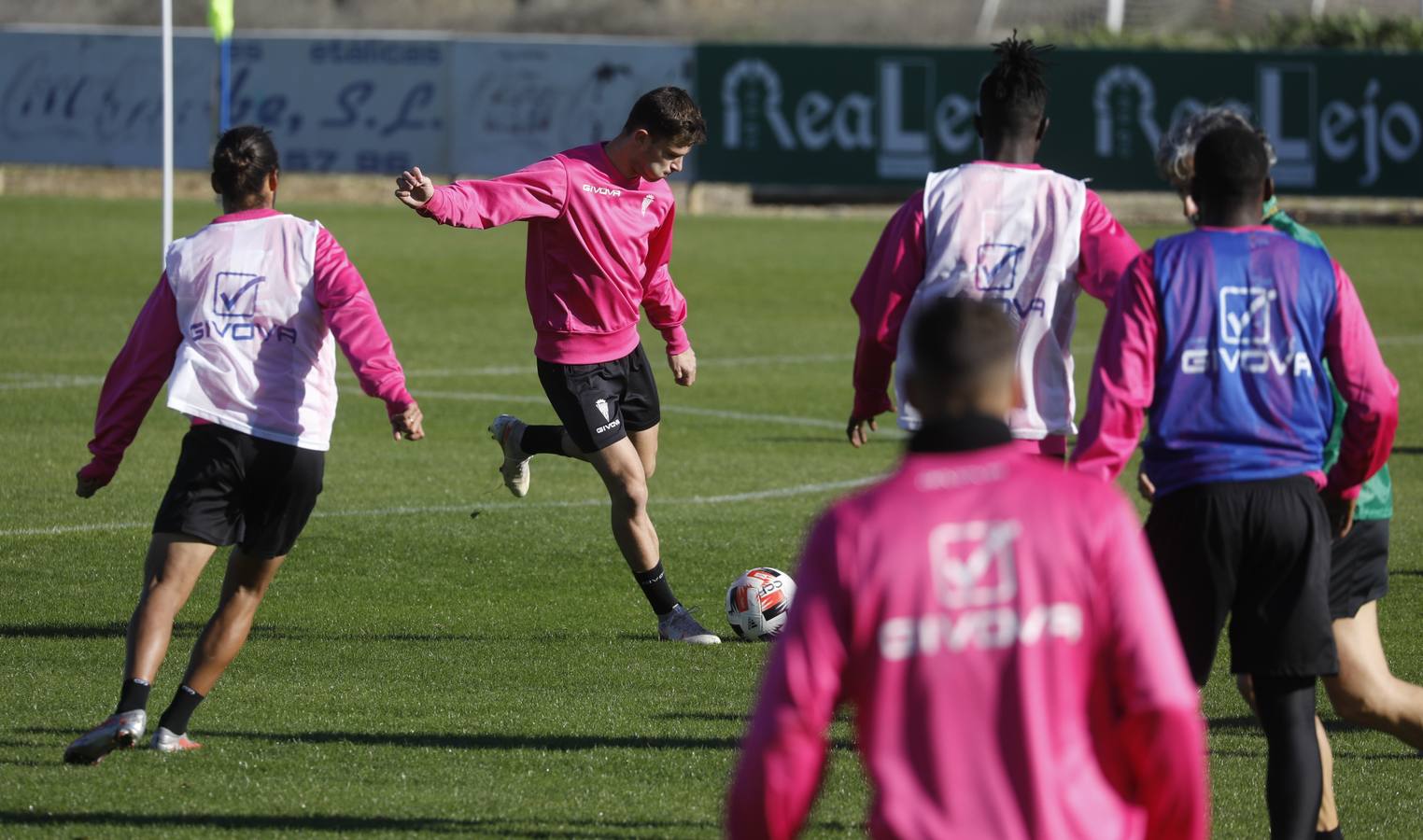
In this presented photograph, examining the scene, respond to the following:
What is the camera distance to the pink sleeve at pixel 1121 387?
14.8ft

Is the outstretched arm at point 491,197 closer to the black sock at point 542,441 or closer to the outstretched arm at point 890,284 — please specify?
the black sock at point 542,441

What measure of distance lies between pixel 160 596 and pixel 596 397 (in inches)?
97.8

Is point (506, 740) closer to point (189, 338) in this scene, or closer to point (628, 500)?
point (189, 338)

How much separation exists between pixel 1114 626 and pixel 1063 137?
3277 centimetres

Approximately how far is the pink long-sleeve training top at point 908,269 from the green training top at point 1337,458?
1.43 ft

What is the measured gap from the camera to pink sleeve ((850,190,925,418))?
552cm

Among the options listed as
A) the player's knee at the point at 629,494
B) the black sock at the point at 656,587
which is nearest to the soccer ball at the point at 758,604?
the black sock at the point at 656,587

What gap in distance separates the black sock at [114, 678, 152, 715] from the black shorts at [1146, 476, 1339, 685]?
9.67ft

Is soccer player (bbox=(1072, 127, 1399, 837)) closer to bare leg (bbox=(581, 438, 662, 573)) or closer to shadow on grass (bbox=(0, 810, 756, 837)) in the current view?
shadow on grass (bbox=(0, 810, 756, 837))

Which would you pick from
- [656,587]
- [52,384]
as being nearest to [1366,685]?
[656,587]

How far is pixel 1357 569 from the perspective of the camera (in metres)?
5.12

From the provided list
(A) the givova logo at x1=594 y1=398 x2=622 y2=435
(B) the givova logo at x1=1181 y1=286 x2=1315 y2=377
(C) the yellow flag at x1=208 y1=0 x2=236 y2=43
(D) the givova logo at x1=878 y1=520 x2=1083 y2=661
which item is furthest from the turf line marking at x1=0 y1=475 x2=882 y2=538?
(C) the yellow flag at x1=208 y1=0 x2=236 y2=43

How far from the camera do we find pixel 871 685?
9.52 feet

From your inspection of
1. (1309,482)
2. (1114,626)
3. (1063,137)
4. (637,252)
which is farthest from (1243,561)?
(1063,137)
